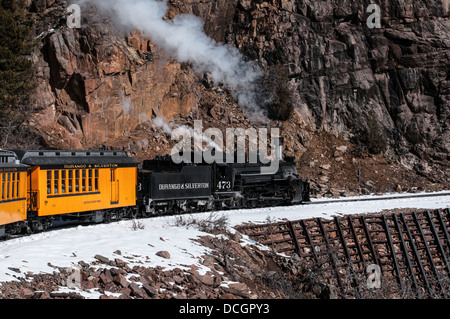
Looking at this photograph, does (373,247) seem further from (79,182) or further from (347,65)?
(347,65)

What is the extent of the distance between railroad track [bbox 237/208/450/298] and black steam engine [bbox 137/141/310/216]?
379 cm

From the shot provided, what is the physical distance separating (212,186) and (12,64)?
12.1 m

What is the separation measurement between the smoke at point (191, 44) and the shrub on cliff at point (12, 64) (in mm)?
5505

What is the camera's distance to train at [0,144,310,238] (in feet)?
52.4

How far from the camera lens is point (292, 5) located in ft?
142

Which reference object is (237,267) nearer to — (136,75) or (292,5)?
(136,75)

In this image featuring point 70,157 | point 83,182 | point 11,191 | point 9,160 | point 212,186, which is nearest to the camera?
point 11,191

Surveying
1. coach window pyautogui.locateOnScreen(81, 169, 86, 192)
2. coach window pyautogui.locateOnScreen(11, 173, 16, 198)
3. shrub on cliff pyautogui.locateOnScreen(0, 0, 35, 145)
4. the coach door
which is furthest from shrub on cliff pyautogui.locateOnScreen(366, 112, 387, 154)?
coach window pyautogui.locateOnScreen(11, 173, 16, 198)

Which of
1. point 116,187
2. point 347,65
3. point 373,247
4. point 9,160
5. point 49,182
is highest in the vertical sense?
point 347,65

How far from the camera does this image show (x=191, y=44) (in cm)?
3850

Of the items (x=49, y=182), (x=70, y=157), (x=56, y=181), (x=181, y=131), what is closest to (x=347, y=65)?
(x=181, y=131)

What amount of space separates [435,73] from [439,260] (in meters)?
23.6

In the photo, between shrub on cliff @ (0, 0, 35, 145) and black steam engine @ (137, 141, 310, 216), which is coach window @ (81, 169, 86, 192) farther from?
shrub on cliff @ (0, 0, 35, 145)

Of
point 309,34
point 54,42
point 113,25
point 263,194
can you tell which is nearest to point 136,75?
point 113,25
